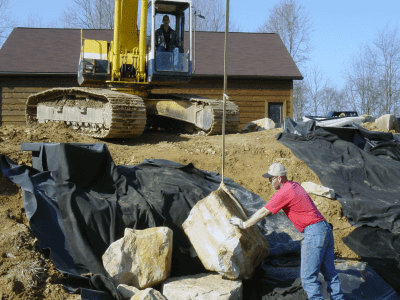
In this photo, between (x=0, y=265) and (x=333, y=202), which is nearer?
(x=0, y=265)

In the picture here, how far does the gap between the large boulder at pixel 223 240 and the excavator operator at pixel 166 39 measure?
642 cm

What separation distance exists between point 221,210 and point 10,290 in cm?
232

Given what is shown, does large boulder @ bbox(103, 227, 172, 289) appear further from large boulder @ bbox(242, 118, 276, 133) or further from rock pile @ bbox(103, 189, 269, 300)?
large boulder @ bbox(242, 118, 276, 133)

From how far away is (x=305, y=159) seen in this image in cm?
888

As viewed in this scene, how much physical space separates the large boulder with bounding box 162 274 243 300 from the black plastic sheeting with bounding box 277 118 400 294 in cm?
224

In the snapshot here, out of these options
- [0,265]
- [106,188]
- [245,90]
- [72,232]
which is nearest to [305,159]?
[106,188]

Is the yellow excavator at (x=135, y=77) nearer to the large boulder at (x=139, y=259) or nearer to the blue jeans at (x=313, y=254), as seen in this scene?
the large boulder at (x=139, y=259)

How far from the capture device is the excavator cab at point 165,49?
413 inches

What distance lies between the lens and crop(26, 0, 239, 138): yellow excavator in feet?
34.0

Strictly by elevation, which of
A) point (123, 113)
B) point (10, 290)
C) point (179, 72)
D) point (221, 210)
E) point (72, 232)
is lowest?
point (10, 290)

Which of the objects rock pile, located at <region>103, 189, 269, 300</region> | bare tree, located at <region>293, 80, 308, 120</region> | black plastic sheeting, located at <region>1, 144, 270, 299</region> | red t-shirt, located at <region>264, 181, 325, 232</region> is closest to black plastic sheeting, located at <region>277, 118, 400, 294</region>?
red t-shirt, located at <region>264, 181, 325, 232</region>

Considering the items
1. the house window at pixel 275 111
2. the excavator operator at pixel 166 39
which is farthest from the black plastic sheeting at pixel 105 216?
the house window at pixel 275 111

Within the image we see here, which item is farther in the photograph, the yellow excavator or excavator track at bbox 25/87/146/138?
the yellow excavator

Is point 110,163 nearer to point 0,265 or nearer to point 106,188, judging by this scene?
point 106,188
